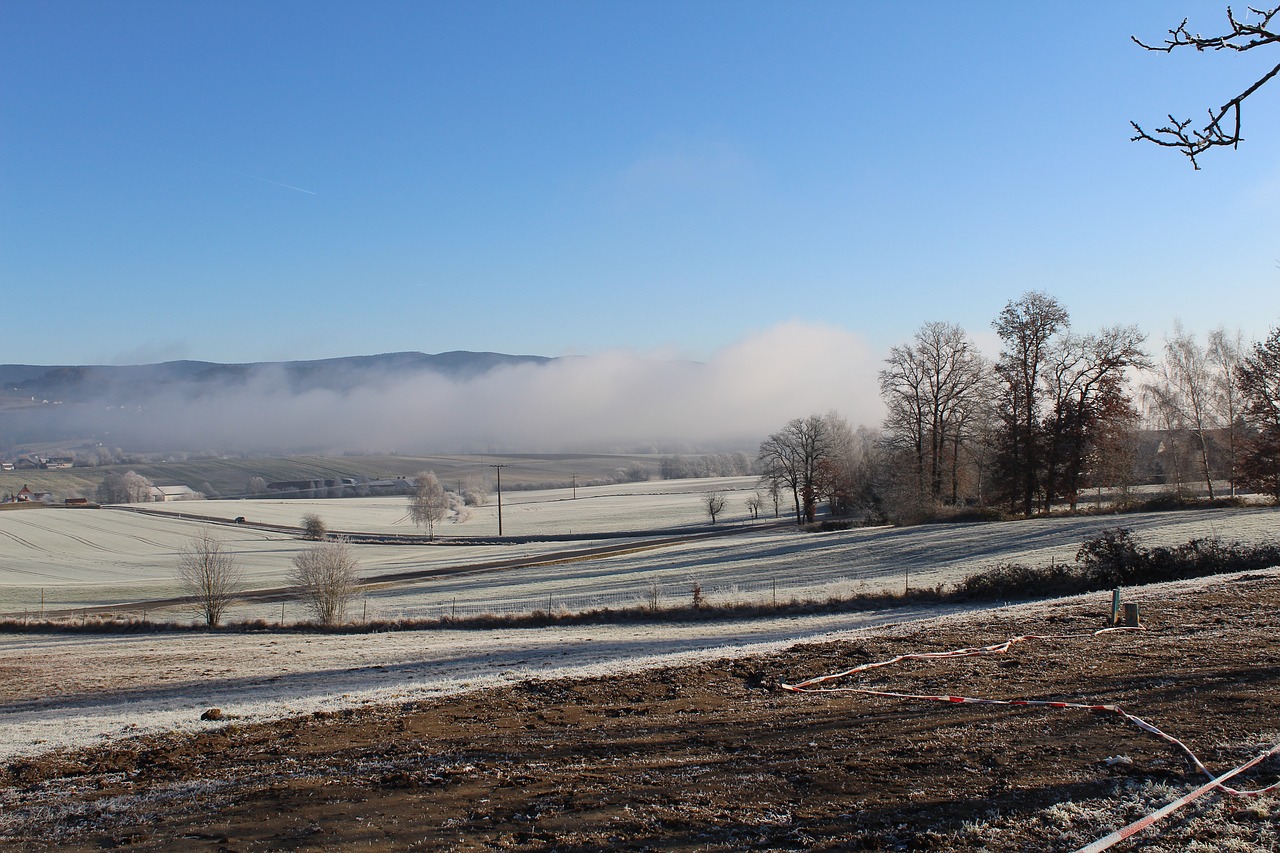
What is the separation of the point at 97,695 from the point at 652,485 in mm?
161764

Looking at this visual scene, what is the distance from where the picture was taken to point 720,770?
25.3ft

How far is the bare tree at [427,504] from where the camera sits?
10906 centimetres

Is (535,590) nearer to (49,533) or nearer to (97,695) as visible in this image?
(97,695)

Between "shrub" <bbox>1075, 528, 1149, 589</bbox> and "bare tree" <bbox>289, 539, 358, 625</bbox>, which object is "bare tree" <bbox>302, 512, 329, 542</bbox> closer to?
"bare tree" <bbox>289, 539, 358, 625</bbox>

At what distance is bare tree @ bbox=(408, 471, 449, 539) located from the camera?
358 feet

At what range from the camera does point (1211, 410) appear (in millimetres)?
61656

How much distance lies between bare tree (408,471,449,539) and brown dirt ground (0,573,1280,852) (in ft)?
323

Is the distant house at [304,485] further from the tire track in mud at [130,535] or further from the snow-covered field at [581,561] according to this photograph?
the tire track in mud at [130,535]

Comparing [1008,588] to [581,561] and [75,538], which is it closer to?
[581,561]

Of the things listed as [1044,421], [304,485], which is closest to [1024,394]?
[1044,421]

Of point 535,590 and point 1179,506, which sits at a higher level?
point 1179,506

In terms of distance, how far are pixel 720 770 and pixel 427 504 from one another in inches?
4173

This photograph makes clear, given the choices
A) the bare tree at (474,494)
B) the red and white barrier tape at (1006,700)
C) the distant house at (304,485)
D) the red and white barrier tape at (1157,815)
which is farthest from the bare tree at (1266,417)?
the distant house at (304,485)

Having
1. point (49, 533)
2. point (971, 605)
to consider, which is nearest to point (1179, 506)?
point (971, 605)
